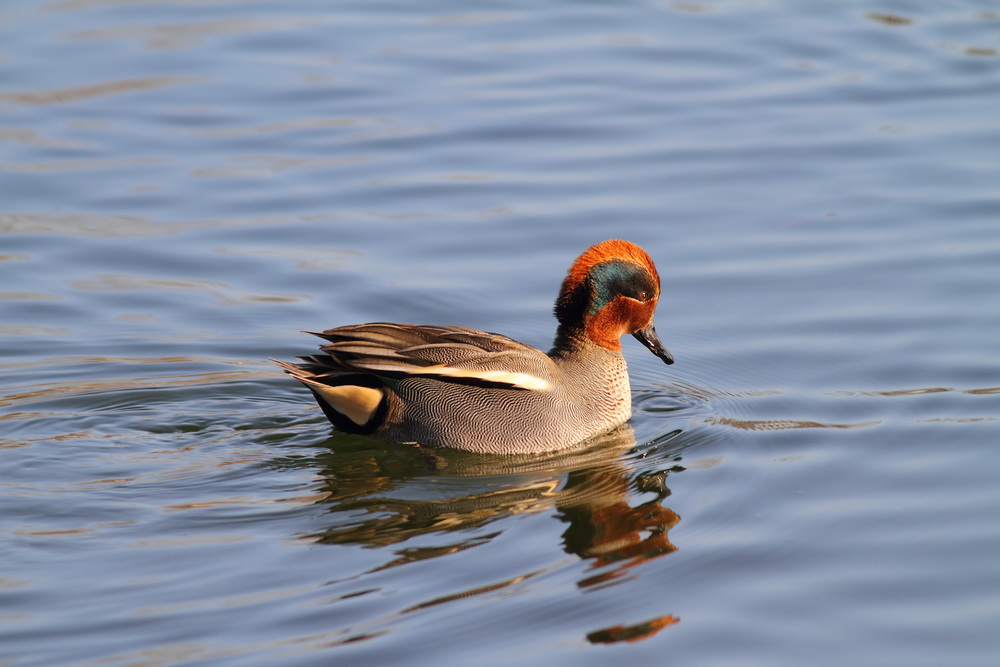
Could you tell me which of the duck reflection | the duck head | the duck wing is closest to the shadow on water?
the duck reflection

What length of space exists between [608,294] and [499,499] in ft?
5.26

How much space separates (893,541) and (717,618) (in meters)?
1.15

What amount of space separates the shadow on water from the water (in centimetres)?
3

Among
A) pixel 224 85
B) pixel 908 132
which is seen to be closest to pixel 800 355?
pixel 908 132

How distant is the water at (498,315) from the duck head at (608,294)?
62 centimetres

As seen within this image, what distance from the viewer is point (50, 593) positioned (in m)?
5.63

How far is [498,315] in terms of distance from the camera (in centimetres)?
906

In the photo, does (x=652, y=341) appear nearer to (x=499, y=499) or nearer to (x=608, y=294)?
(x=608, y=294)

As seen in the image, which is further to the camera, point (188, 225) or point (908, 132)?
point (908, 132)

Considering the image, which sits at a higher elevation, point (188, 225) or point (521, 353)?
point (188, 225)

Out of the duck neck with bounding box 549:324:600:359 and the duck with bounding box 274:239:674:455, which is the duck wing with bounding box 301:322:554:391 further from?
the duck neck with bounding box 549:324:600:359

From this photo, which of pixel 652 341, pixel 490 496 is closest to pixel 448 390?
pixel 490 496

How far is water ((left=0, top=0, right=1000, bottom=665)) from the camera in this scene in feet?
18.5

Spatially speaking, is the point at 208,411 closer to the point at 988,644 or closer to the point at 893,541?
the point at 893,541
